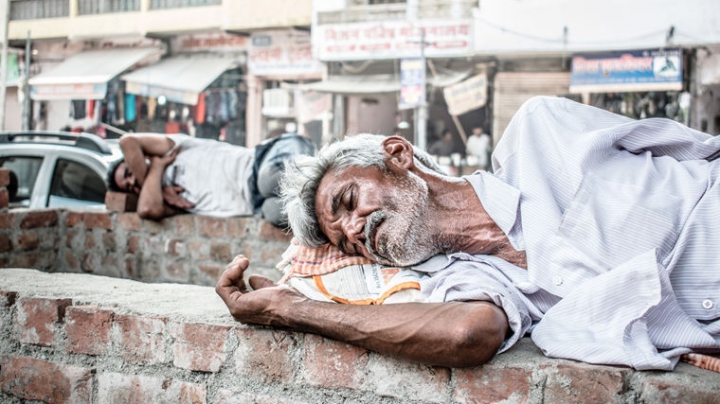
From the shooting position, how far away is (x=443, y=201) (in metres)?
2.34

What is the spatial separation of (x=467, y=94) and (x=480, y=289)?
12.9 m

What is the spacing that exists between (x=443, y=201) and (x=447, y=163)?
1245cm

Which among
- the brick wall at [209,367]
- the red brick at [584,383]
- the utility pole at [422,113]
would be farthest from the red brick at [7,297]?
the utility pole at [422,113]

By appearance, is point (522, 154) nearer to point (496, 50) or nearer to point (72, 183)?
point (72, 183)

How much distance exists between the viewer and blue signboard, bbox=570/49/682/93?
13164mm

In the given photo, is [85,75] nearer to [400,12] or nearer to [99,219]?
[400,12]

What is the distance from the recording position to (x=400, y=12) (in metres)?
15.4

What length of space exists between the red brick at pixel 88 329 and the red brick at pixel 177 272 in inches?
105

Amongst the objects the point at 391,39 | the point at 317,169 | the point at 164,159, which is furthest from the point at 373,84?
the point at 317,169

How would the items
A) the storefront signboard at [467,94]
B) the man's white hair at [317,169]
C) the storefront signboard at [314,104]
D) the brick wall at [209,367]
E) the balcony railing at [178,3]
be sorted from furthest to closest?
the balcony railing at [178,3], the storefront signboard at [314,104], the storefront signboard at [467,94], the man's white hair at [317,169], the brick wall at [209,367]

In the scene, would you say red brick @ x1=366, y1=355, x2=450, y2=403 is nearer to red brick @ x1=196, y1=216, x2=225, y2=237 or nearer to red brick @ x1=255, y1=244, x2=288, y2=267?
red brick @ x1=255, y1=244, x2=288, y2=267

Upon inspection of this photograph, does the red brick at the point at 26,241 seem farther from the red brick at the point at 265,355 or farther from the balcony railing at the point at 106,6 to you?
the balcony railing at the point at 106,6

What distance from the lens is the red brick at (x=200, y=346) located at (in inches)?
77.7

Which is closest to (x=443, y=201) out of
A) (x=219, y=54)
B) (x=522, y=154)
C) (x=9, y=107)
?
(x=522, y=154)
